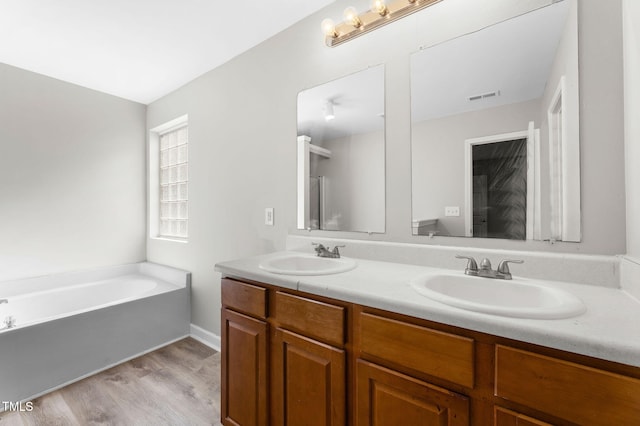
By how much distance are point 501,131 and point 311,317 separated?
3.72 ft

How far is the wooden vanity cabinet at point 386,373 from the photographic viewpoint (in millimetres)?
653

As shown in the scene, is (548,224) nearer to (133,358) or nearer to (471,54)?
(471,54)

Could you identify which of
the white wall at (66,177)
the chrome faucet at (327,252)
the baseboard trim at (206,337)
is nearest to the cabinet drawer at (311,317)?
the chrome faucet at (327,252)

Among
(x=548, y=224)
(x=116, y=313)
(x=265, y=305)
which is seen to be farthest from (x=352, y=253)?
(x=116, y=313)

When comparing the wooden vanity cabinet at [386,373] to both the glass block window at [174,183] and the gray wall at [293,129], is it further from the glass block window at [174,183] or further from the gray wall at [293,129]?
the glass block window at [174,183]

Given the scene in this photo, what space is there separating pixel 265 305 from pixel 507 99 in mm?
1376

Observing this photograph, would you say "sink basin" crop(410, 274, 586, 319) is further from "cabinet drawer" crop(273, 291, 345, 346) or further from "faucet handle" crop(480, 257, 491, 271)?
"cabinet drawer" crop(273, 291, 345, 346)

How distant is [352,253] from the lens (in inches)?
63.8

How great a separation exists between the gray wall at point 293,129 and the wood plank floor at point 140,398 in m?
0.46

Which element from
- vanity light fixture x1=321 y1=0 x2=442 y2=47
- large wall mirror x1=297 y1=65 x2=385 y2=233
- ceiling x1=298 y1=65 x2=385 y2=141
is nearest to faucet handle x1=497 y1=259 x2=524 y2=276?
large wall mirror x1=297 y1=65 x2=385 y2=233

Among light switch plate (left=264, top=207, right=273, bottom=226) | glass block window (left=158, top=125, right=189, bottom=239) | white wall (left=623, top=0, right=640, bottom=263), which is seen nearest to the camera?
white wall (left=623, top=0, right=640, bottom=263)

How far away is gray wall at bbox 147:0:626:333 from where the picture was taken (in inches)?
41.3

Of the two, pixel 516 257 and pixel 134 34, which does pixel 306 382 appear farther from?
pixel 134 34

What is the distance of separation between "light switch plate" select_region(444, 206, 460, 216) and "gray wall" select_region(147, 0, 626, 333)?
0.13 m
